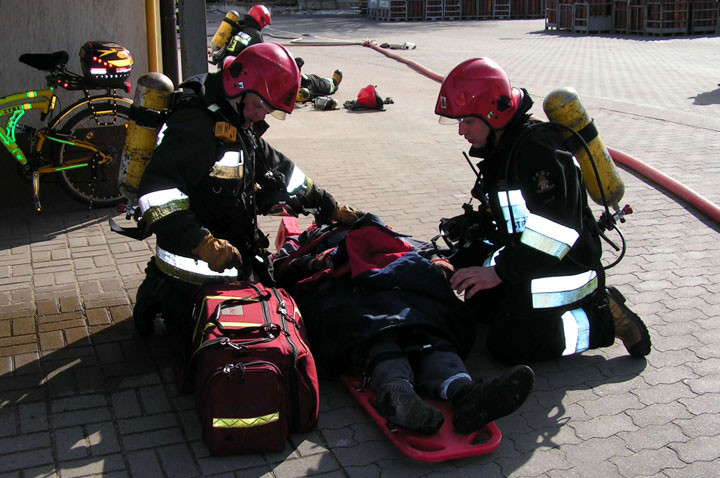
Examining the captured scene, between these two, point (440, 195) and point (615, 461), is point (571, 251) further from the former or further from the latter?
point (440, 195)

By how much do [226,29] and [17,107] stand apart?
4.67 metres

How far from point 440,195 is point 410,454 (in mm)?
4188

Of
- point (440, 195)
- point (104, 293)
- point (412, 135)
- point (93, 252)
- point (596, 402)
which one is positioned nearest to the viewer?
point (596, 402)

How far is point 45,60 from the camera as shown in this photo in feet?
20.3

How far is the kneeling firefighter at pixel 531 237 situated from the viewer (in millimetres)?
3795

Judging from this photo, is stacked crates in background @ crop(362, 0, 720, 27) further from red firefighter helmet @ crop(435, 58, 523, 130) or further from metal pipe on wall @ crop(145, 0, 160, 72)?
red firefighter helmet @ crop(435, 58, 523, 130)

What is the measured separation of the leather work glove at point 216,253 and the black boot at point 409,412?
3.42 ft

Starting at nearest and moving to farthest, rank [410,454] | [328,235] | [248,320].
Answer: [410,454]
[248,320]
[328,235]

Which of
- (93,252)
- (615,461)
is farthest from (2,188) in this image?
(615,461)

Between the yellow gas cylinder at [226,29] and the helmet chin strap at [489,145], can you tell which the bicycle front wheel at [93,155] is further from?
the yellow gas cylinder at [226,29]

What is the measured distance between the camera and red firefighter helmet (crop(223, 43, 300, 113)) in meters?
3.99

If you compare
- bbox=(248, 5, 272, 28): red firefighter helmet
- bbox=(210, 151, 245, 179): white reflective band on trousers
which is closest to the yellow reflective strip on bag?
bbox=(210, 151, 245, 179): white reflective band on trousers

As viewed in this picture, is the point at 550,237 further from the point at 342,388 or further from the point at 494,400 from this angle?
the point at 342,388

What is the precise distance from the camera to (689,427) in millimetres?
3617
